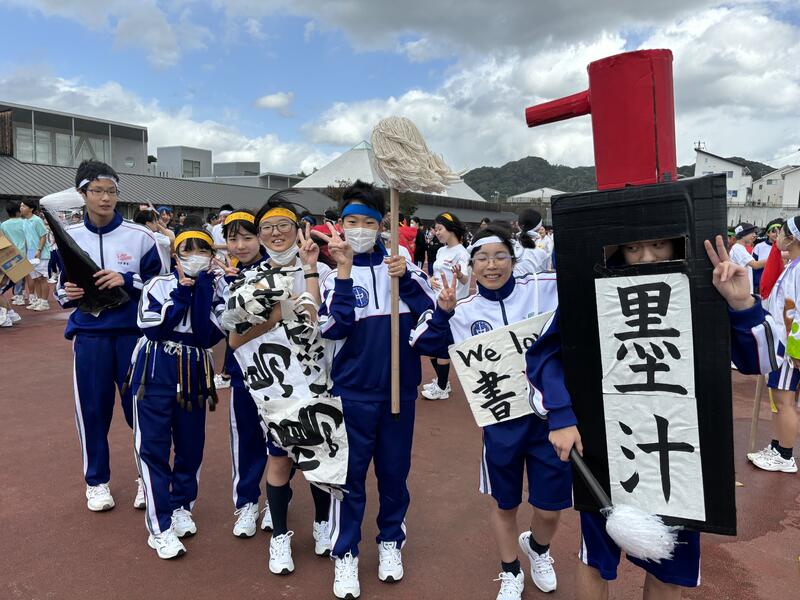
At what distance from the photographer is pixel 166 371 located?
10.6 feet

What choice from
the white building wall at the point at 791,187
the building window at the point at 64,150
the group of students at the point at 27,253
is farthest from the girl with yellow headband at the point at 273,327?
the white building wall at the point at 791,187

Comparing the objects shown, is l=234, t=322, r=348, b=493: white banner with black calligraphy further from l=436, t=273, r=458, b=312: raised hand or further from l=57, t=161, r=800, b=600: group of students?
l=436, t=273, r=458, b=312: raised hand

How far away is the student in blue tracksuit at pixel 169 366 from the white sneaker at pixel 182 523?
0.05 metres

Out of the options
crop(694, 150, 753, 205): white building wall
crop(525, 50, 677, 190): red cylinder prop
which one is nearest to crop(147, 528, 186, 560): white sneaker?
crop(525, 50, 677, 190): red cylinder prop

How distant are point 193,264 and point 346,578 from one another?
6.21 ft

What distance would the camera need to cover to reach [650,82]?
6.24 feet

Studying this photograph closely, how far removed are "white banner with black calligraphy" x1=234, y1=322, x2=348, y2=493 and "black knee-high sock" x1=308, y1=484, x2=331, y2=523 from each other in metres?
0.46

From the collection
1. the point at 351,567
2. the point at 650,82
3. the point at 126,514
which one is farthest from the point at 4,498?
the point at 650,82

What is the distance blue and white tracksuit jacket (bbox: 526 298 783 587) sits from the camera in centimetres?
185

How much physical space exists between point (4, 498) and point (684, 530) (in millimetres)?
4237

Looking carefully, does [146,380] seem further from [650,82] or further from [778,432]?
[778,432]

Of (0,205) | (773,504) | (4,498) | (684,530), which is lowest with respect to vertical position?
(773,504)

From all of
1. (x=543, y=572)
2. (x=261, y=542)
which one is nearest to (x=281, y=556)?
(x=261, y=542)

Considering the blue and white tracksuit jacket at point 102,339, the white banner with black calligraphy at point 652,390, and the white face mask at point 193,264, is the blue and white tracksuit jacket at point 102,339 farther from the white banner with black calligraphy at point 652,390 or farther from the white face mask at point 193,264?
the white banner with black calligraphy at point 652,390
